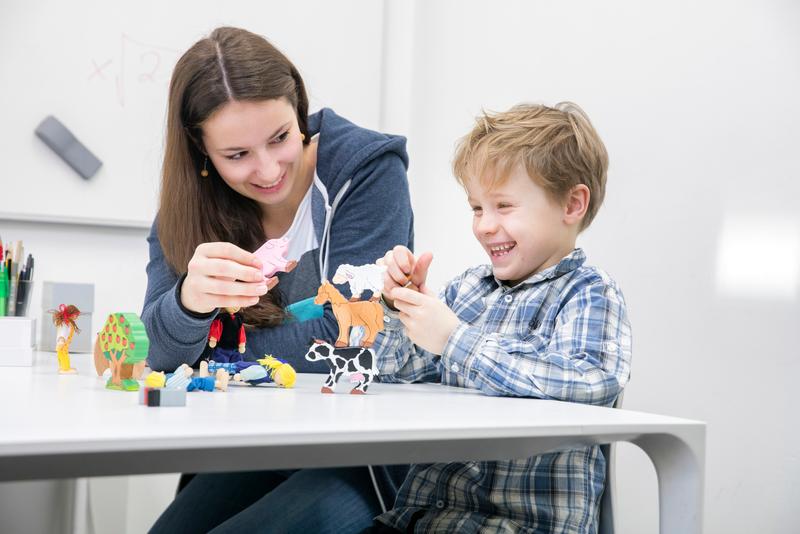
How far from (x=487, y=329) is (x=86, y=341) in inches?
36.6

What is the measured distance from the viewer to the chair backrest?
0.91 metres

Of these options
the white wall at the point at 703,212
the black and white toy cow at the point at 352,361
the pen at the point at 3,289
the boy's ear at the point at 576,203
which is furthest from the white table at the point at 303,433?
the pen at the point at 3,289

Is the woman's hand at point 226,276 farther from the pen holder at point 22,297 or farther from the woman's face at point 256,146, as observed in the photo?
the pen holder at point 22,297

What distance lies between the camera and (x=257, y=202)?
1.41m

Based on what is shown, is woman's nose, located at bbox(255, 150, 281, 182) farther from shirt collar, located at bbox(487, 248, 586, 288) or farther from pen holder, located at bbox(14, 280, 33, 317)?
pen holder, located at bbox(14, 280, 33, 317)

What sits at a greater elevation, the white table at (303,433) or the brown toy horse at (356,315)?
the brown toy horse at (356,315)

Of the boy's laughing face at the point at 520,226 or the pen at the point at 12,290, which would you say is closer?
the boy's laughing face at the point at 520,226

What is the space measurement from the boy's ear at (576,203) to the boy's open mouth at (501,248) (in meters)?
0.08

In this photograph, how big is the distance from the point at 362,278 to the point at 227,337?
284mm

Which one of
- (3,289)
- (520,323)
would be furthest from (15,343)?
(520,323)

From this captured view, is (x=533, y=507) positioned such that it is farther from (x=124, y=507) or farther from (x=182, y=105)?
(x=124, y=507)

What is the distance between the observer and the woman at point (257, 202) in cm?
109

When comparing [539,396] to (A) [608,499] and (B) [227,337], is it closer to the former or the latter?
(A) [608,499]

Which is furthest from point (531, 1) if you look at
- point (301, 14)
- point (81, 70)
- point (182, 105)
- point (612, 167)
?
point (81, 70)
